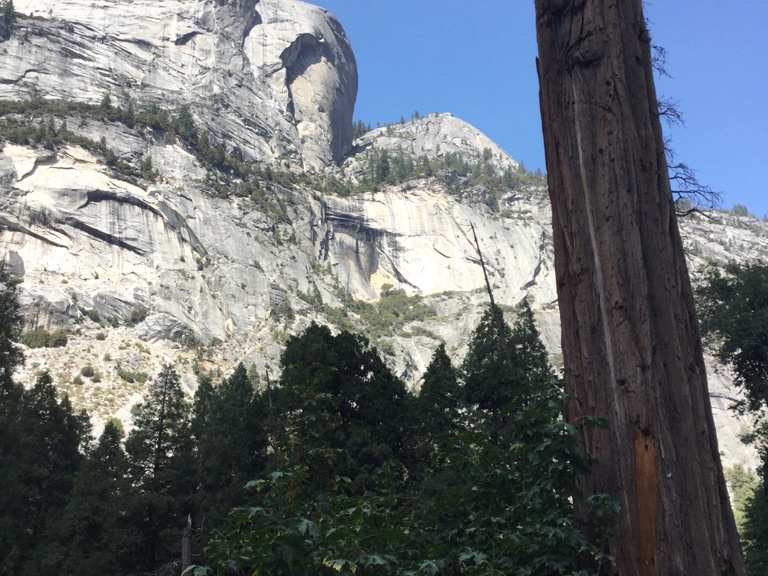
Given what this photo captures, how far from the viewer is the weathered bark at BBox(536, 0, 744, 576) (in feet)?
12.9

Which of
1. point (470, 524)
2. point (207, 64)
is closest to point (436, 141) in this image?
point (207, 64)

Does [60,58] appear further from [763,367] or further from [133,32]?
[763,367]

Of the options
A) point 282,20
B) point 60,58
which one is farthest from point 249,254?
point 282,20

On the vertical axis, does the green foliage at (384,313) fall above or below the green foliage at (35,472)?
above

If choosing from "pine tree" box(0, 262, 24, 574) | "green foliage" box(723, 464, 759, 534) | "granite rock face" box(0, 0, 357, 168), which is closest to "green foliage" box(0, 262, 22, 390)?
"pine tree" box(0, 262, 24, 574)

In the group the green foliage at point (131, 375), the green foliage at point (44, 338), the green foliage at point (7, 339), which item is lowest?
the green foliage at point (7, 339)

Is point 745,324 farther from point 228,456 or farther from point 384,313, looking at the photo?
point 384,313

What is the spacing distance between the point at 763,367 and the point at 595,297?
2272 centimetres

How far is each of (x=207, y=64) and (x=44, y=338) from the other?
64.7 metres

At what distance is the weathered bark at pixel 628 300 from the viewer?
392 centimetres

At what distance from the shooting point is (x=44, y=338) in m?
68.2

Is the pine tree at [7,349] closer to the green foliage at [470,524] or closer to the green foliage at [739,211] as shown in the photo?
the green foliage at [470,524]

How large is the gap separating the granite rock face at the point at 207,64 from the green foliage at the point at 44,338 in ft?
152

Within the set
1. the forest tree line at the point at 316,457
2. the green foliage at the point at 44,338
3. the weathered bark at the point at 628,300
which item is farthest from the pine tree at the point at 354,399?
the green foliage at the point at 44,338
